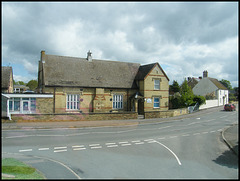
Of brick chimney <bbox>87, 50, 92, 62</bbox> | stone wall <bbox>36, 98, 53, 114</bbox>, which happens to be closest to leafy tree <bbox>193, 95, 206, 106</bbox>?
brick chimney <bbox>87, 50, 92, 62</bbox>

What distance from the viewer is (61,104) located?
21.7m

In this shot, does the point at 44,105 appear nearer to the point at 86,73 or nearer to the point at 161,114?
the point at 86,73

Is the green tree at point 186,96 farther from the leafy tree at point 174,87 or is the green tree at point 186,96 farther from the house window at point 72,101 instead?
the house window at point 72,101

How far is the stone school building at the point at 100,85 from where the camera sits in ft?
72.5

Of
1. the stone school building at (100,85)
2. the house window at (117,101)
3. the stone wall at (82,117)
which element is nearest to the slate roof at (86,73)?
the stone school building at (100,85)

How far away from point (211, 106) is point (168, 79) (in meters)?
14.6

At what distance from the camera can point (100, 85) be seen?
2464 cm

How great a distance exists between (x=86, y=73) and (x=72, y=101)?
194 inches

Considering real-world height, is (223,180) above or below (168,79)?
below

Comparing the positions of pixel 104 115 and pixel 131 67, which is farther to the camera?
pixel 131 67

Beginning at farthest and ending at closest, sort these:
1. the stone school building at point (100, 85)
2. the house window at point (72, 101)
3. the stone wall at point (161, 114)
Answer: the stone wall at point (161, 114), the house window at point (72, 101), the stone school building at point (100, 85)

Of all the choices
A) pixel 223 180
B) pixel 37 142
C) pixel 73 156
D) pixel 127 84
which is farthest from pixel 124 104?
pixel 223 180

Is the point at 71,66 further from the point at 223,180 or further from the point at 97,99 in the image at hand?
the point at 223,180

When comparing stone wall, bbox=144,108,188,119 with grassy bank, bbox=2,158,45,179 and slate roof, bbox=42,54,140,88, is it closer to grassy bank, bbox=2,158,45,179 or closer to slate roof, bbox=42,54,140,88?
slate roof, bbox=42,54,140,88
